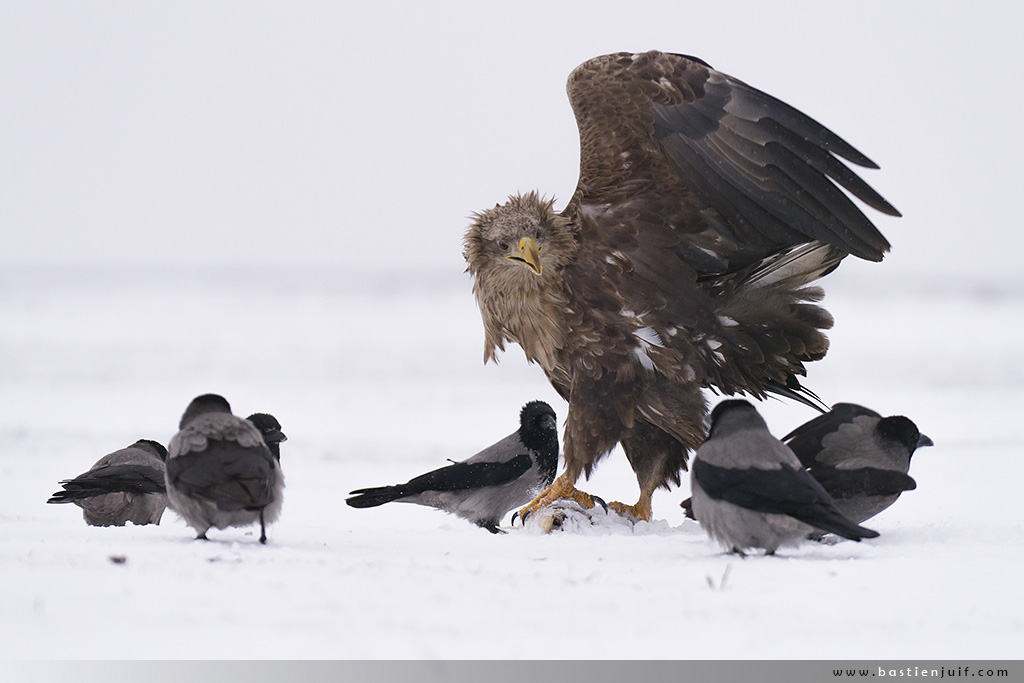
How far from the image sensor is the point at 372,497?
13.9ft

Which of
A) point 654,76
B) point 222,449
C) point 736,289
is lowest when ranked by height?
point 222,449

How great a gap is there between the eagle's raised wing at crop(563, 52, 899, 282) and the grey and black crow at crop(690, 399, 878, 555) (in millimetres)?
951

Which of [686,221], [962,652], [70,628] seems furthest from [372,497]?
[962,652]

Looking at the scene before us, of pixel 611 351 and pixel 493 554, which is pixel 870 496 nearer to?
pixel 611 351

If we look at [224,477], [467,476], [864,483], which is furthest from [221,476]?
[864,483]

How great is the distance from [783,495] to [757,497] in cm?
8

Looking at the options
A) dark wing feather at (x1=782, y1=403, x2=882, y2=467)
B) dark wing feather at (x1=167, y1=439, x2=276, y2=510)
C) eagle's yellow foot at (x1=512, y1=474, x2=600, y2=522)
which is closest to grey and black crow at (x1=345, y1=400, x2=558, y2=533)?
eagle's yellow foot at (x1=512, y1=474, x2=600, y2=522)

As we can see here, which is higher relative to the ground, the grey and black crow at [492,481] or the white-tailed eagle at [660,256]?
the white-tailed eagle at [660,256]

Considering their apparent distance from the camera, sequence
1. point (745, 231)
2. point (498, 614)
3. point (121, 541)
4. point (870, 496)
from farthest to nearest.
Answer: point (745, 231) → point (870, 496) → point (121, 541) → point (498, 614)

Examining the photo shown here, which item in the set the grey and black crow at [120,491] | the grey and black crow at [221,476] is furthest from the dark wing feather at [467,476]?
the grey and black crow at [120,491]

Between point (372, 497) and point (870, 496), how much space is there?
203 cm

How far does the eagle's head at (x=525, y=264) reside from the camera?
404 cm

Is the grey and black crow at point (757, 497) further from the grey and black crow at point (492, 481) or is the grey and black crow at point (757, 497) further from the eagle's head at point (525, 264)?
the grey and black crow at point (492, 481)

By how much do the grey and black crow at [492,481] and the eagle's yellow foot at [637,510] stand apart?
1.33ft
